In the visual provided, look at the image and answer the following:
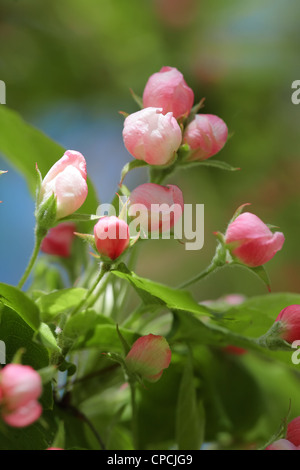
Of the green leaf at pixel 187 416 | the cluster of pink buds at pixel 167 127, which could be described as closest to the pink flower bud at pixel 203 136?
the cluster of pink buds at pixel 167 127

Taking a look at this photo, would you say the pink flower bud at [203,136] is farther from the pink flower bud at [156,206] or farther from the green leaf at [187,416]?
the green leaf at [187,416]

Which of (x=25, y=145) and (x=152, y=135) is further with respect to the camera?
(x=25, y=145)

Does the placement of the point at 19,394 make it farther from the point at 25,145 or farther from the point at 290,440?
the point at 25,145

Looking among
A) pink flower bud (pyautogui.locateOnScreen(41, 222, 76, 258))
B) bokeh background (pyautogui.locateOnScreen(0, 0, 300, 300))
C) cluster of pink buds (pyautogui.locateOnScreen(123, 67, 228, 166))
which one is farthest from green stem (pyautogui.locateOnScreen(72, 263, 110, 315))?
bokeh background (pyautogui.locateOnScreen(0, 0, 300, 300))

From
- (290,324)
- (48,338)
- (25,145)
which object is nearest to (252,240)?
(290,324)

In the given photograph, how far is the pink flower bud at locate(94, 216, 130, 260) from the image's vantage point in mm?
489

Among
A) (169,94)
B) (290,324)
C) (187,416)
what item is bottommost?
(187,416)

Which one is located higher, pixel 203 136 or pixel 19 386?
pixel 203 136

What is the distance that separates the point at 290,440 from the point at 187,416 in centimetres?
13

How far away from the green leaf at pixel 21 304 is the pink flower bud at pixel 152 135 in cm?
17

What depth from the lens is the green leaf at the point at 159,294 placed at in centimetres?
52

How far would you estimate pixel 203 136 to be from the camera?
0.58m
